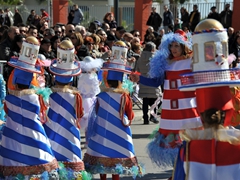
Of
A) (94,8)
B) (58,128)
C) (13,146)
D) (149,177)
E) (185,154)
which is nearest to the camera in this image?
(185,154)

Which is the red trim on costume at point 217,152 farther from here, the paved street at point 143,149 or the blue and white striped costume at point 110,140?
the paved street at point 143,149

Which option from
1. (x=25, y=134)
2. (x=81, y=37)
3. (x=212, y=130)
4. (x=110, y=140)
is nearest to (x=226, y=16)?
(x=81, y=37)

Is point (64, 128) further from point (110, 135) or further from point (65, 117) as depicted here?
point (110, 135)

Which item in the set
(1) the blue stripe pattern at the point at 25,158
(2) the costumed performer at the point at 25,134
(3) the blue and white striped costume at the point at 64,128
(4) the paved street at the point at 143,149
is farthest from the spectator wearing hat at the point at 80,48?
(1) the blue stripe pattern at the point at 25,158

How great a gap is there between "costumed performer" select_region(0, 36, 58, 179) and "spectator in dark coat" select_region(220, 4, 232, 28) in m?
16.2

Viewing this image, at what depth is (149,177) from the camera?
29.3 feet

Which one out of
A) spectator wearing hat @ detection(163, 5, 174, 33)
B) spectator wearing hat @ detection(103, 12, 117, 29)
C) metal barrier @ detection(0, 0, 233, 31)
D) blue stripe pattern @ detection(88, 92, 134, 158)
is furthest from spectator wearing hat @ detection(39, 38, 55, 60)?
metal barrier @ detection(0, 0, 233, 31)

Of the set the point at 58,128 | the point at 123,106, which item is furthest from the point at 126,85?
the point at 58,128

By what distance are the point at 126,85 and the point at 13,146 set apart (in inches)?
92.8

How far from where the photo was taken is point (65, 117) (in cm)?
790

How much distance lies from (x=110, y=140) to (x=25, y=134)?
4.21ft

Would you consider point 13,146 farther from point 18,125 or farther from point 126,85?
point 126,85

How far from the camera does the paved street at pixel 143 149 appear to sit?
9.01m

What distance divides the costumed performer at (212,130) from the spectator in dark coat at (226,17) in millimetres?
18817
